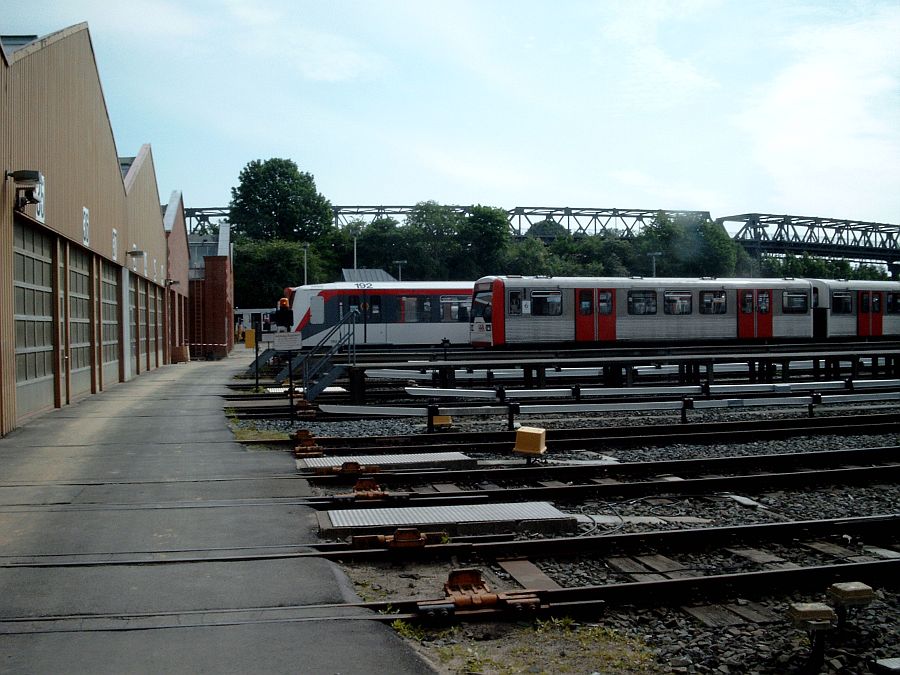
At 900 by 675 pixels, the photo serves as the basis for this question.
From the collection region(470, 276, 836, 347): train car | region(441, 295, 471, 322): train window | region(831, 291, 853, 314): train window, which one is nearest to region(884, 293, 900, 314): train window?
region(831, 291, 853, 314): train window

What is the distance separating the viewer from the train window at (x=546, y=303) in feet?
90.6

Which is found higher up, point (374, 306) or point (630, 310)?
point (374, 306)

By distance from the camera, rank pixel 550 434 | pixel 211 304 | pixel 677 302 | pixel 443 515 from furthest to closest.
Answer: pixel 211 304
pixel 677 302
pixel 550 434
pixel 443 515

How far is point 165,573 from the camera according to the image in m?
6.59

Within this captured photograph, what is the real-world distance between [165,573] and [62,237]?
556 inches

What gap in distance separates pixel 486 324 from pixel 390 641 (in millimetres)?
22794

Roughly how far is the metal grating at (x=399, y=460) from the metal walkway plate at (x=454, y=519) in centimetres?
266

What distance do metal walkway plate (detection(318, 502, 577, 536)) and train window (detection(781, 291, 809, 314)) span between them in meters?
25.2

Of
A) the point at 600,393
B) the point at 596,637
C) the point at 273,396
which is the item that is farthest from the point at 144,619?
the point at 273,396

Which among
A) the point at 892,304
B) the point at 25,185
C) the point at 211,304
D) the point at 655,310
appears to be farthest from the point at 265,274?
the point at 25,185

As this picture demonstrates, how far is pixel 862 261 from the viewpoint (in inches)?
4104

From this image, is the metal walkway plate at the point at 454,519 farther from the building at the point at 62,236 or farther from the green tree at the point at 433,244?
the green tree at the point at 433,244

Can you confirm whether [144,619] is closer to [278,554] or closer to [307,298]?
[278,554]

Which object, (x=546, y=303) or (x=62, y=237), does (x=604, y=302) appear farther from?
(x=62, y=237)
